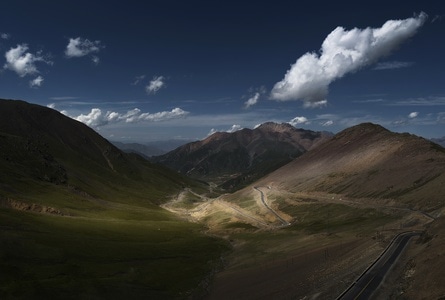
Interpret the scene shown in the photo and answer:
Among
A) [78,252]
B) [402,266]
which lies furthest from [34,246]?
[402,266]

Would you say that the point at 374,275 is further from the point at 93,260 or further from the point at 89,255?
the point at 89,255

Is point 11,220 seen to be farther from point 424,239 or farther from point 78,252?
point 424,239

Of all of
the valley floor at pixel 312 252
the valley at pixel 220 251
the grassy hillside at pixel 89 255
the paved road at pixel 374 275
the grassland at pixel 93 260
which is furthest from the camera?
the grassy hillside at pixel 89 255

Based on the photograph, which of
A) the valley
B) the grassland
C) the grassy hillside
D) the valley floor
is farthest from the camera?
the grassy hillside

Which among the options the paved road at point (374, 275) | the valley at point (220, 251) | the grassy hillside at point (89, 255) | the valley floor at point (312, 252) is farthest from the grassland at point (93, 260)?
the paved road at point (374, 275)

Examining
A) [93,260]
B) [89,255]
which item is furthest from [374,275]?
[89,255]

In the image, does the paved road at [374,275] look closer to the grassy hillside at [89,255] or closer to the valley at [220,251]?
the valley at [220,251]

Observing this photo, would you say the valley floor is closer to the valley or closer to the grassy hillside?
the valley

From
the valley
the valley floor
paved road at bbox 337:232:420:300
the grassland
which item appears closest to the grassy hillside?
the grassland
